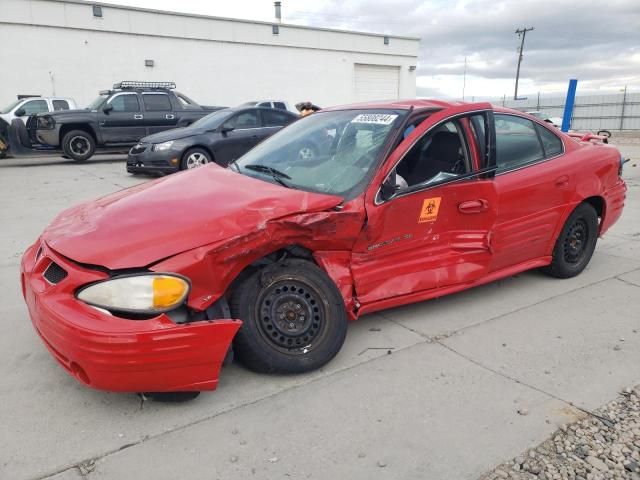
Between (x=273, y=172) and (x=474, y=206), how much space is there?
1.44 m

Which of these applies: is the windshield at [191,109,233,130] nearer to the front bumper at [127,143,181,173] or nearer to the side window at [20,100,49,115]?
the front bumper at [127,143,181,173]

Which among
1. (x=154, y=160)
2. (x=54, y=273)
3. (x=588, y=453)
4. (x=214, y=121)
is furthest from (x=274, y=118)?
(x=588, y=453)

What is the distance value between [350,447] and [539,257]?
8.86 ft

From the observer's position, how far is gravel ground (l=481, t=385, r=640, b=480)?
2.24 metres

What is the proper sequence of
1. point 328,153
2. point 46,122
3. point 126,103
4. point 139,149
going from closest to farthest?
1. point 328,153
2. point 139,149
3. point 46,122
4. point 126,103

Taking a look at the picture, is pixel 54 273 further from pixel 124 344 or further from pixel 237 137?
pixel 237 137

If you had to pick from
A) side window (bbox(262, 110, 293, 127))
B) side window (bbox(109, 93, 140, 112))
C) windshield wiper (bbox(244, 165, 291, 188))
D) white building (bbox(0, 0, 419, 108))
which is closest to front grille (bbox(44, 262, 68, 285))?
windshield wiper (bbox(244, 165, 291, 188))

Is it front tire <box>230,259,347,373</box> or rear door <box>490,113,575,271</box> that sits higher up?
rear door <box>490,113,575,271</box>

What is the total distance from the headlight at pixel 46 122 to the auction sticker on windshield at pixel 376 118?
35.8 ft

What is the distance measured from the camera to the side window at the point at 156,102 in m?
13.8

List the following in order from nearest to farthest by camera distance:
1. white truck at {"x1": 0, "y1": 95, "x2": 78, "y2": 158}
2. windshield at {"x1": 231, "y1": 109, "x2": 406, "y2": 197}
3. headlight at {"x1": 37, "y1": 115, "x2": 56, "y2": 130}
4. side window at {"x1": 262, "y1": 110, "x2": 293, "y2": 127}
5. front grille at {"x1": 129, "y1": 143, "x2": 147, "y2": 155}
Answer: windshield at {"x1": 231, "y1": 109, "x2": 406, "y2": 197}, front grille at {"x1": 129, "y1": 143, "x2": 147, "y2": 155}, side window at {"x1": 262, "y1": 110, "x2": 293, "y2": 127}, headlight at {"x1": 37, "y1": 115, "x2": 56, "y2": 130}, white truck at {"x1": 0, "y1": 95, "x2": 78, "y2": 158}

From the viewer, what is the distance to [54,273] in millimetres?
2748

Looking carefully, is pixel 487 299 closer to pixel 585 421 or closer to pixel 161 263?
pixel 585 421

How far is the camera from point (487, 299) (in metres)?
4.19
